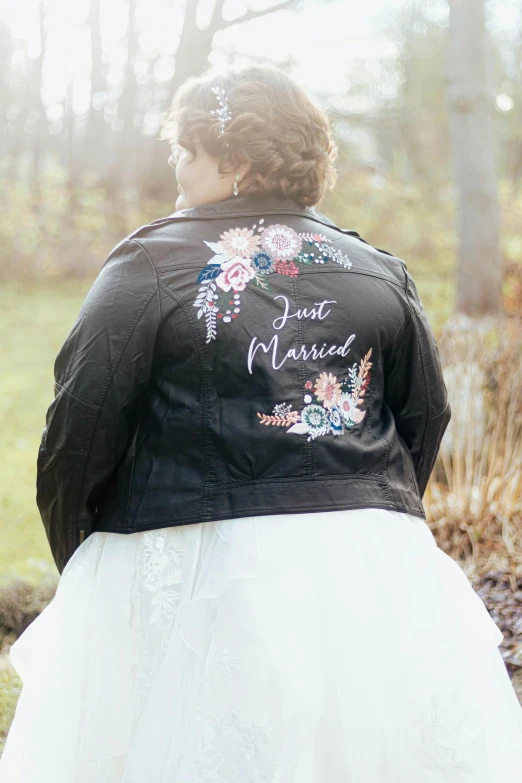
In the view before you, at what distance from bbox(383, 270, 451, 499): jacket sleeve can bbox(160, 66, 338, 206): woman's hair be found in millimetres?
403

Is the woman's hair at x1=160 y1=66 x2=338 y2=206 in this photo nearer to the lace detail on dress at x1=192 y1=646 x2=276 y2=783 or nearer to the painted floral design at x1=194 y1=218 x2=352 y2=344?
the painted floral design at x1=194 y1=218 x2=352 y2=344

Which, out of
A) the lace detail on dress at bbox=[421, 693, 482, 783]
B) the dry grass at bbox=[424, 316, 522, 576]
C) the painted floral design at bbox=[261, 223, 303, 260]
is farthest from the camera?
the dry grass at bbox=[424, 316, 522, 576]

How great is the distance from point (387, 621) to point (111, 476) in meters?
0.71

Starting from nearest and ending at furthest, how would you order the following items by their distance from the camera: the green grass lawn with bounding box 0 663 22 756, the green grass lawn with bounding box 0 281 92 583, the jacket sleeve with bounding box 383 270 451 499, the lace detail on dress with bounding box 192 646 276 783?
1. the lace detail on dress with bounding box 192 646 276 783
2. the jacket sleeve with bounding box 383 270 451 499
3. the green grass lawn with bounding box 0 663 22 756
4. the green grass lawn with bounding box 0 281 92 583

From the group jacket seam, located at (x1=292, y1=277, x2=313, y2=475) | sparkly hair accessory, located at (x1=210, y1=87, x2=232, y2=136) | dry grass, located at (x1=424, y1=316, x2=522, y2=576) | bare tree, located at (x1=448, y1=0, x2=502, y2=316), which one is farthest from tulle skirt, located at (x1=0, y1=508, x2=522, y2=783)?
bare tree, located at (x1=448, y1=0, x2=502, y2=316)

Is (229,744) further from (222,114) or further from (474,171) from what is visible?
(474,171)

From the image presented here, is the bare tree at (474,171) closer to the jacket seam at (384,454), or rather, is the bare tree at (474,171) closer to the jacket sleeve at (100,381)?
the jacket seam at (384,454)

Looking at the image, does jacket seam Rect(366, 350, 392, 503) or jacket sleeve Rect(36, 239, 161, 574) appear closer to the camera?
jacket sleeve Rect(36, 239, 161, 574)

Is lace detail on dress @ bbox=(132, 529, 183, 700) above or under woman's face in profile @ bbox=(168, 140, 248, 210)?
under

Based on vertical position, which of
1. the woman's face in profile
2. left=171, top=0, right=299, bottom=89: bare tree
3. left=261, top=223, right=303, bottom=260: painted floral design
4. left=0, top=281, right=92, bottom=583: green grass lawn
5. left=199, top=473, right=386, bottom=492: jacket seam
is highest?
left=171, top=0, right=299, bottom=89: bare tree

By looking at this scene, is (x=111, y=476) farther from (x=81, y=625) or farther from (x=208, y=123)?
(x=208, y=123)

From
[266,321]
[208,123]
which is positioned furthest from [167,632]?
[208,123]

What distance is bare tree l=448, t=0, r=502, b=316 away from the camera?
21.9ft

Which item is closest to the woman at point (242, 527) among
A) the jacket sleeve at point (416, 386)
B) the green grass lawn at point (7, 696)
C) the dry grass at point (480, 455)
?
the jacket sleeve at point (416, 386)
